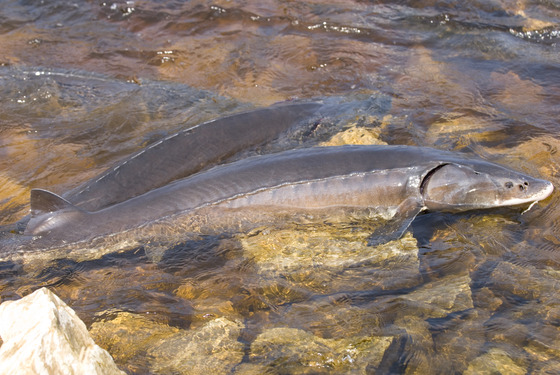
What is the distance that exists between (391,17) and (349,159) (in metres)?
4.89

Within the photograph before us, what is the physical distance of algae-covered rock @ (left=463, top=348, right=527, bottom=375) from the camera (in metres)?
2.81

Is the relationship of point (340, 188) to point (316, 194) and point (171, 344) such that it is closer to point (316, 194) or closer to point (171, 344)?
point (316, 194)

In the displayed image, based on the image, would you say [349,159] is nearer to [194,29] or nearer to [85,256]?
[85,256]

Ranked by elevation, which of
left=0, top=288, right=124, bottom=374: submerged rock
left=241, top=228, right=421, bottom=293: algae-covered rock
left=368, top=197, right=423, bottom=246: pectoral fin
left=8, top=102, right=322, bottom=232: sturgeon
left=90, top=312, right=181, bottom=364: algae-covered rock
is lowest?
left=90, top=312, right=181, bottom=364: algae-covered rock

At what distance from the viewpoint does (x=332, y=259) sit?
3.88 m

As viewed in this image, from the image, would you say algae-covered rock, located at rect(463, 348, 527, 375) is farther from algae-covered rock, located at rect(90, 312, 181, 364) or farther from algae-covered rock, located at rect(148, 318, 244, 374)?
algae-covered rock, located at rect(90, 312, 181, 364)

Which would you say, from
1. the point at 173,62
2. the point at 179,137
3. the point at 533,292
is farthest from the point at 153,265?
the point at 173,62

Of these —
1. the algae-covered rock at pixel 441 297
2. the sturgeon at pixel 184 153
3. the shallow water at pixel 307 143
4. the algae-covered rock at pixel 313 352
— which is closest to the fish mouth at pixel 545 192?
the shallow water at pixel 307 143

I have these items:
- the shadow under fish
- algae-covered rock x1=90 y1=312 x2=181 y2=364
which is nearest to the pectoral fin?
the shadow under fish

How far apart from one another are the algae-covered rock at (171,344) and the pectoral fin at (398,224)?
1.32m

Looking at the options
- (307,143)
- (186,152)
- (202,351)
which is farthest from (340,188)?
(202,351)

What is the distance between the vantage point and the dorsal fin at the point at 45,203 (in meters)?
4.05

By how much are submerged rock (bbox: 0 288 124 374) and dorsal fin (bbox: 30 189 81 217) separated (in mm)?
1833

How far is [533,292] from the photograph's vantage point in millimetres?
3488
